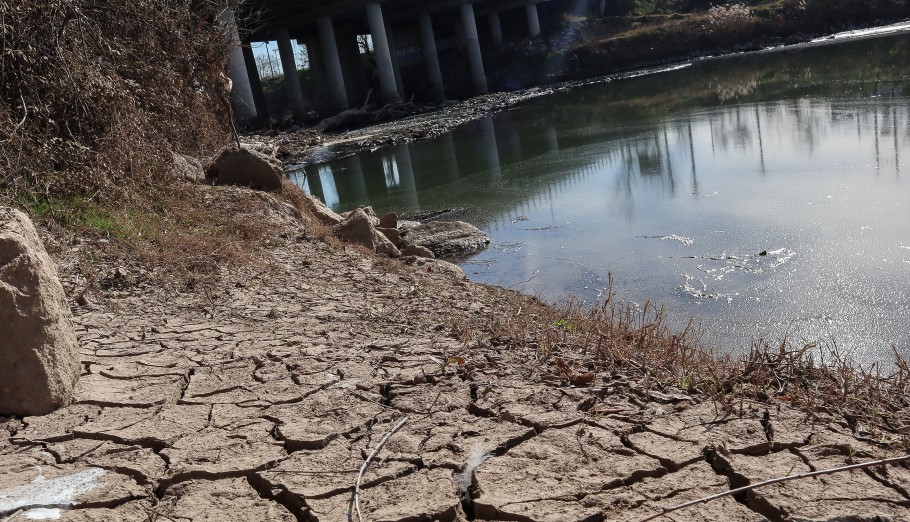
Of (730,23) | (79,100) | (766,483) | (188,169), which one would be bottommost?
(766,483)

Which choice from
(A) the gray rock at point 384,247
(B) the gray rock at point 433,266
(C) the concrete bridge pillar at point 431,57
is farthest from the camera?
(C) the concrete bridge pillar at point 431,57

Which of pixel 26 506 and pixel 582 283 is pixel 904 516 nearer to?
pixel 26 506

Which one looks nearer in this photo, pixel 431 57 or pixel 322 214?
pixel 322 214

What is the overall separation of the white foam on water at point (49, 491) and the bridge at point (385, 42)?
28086mm

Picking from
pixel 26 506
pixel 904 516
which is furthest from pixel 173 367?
pixel 904 516

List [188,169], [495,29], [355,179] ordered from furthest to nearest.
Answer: [495,29]
[355,179]
[188,169]

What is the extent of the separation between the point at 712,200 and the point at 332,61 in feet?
99.1

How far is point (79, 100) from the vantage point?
8.04 metres

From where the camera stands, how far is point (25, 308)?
3.76 metres

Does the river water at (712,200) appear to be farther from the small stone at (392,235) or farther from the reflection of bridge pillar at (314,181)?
the small stone at (392,235)

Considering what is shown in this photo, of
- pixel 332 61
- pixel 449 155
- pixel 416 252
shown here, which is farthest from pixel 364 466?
pixel 332 61

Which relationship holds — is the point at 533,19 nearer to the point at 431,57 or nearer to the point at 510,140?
the point at 431,57

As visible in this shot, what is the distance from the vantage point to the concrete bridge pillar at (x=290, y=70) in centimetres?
3994

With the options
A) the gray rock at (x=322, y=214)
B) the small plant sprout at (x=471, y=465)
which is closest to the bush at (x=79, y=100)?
the gray rock at (x=322, y=214)
